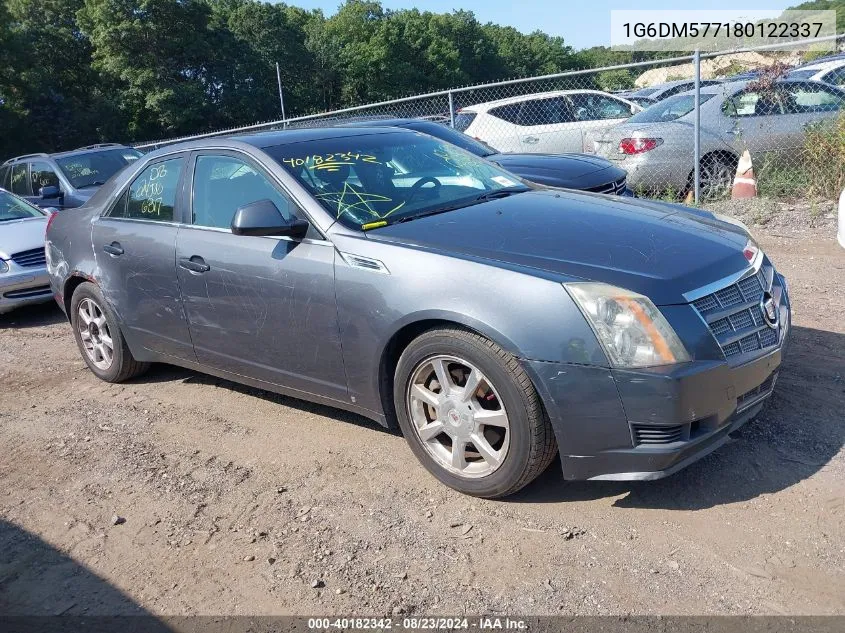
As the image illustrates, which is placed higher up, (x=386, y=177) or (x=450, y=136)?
(x=386, y=177)

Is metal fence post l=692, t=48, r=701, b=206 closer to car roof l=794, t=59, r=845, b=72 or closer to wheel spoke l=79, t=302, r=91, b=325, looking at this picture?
car roof l=794, t=59, r=845, b=72

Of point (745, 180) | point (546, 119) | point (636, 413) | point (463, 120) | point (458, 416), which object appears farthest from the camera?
point (463, 120)

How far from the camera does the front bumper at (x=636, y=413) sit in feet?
10.5

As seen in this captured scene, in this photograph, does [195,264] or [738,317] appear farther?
[195,264]

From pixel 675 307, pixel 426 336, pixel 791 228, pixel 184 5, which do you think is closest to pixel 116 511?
pixel 426 336

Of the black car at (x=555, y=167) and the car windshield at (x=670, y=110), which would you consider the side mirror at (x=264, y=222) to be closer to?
the black car at (x=555, y=167)

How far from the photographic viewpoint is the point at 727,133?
9.99m

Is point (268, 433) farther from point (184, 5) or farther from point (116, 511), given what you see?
point (184, 5)

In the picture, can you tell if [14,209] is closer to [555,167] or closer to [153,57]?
[555,167]

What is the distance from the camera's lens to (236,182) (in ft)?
15.3

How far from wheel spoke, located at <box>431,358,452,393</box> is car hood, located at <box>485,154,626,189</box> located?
4.50 meters

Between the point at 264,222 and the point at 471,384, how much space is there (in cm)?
137

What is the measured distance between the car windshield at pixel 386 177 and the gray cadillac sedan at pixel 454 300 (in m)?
0.01

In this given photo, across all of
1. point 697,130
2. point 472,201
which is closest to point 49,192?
point 472,201
